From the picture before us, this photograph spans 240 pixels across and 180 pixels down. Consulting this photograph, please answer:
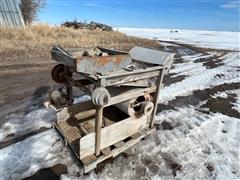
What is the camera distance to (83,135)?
8.45 feet

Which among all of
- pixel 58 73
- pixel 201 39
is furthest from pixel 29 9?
pixel 201 39

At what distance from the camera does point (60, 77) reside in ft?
8.91

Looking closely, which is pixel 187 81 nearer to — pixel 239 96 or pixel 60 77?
pixel 239 96

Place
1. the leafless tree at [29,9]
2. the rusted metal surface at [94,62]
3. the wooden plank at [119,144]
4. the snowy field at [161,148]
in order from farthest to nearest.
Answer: the leafless tree at [29,9], the wooden plank at [119,144], the snowy field at [161,148], the rusted metal surface at [94,62]

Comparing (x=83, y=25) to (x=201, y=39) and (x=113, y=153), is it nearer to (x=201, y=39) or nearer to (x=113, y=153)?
(x=113, y=153)

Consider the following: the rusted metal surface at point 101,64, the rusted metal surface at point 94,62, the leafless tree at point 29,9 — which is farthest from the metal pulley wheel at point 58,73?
the leafless tree at point 29,9

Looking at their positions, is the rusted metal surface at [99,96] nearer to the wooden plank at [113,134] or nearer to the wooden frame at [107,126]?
the wooden frame at [107,126]

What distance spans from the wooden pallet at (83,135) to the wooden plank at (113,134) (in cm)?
6

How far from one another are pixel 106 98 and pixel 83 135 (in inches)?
40.5

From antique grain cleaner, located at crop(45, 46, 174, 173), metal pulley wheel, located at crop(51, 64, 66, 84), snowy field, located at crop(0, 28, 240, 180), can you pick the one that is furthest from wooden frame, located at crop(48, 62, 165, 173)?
metal pulley wheel, located at crop(51, 64, 66, 84)

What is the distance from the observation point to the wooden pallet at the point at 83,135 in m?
2.14

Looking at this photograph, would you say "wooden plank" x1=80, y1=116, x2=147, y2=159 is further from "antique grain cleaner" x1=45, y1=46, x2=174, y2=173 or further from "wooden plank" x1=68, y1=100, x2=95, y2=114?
"wooden plank" x1=68, y1=100, x2=95, y2=114

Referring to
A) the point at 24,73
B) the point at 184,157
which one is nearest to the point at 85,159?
the point at 184,157

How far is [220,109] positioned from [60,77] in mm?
3468
